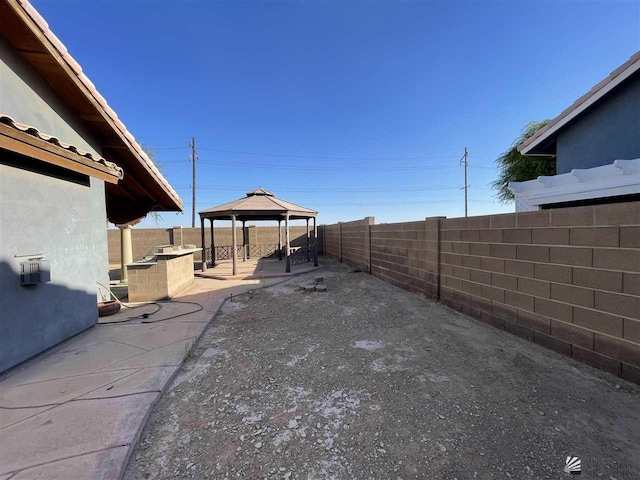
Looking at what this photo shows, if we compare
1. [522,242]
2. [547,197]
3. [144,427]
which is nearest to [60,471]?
[144,427]

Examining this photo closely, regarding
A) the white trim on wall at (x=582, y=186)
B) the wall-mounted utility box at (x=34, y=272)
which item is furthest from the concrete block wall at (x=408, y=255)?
the wall-mounted utility box at (x=34, y=272)

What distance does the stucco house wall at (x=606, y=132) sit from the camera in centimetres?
538

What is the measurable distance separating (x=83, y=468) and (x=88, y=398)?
0.95 m

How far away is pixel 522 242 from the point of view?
11.9 feet

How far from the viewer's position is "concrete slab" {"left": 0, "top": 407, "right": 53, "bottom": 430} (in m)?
2.04

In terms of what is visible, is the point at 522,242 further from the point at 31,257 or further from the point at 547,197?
the point at 31,257

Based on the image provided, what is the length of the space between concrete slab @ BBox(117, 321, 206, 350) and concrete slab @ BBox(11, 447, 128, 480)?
6.13 feet

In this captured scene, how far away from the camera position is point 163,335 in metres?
3.90

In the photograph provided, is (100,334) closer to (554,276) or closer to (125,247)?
(125,247)

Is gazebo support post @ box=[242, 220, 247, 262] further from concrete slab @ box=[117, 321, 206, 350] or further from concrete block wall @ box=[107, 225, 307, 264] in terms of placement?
concrete slab @ box=[117, 321, 206, 350]

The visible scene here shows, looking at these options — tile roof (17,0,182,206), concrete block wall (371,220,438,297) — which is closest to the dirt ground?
concrete block wall (371,220,438,297)

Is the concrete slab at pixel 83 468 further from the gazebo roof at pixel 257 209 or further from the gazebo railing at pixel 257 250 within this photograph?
the gazebo railing at pixel 257 250

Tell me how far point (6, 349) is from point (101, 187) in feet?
9.11

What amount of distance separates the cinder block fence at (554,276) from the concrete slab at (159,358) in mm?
4250
